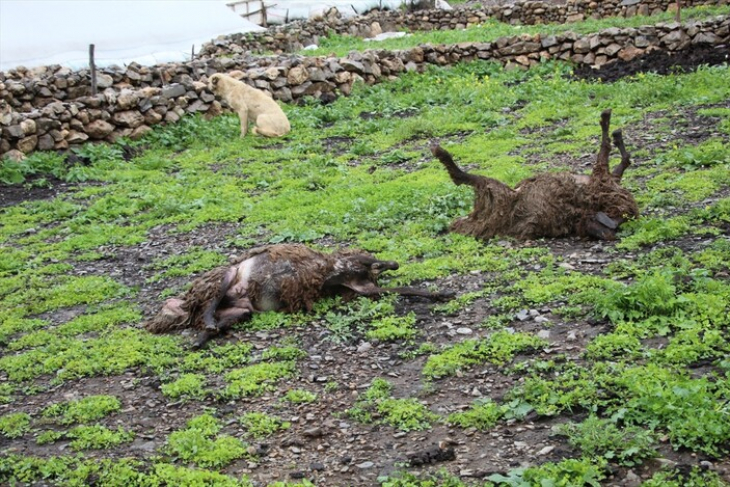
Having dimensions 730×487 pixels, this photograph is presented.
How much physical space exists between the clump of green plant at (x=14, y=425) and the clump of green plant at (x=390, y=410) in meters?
2.25

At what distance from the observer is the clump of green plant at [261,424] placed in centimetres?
506

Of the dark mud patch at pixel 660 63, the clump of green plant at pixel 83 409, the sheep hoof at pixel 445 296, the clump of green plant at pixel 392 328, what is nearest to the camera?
the clump of green plant at pixel 83 409

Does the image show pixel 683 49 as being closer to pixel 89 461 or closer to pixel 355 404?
pixel 355 404

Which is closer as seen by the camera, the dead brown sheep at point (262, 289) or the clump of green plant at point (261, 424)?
the clump of green plant at point (261, 424)

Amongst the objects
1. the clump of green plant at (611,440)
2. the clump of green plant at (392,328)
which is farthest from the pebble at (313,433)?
the clump of green plant at (611,440)

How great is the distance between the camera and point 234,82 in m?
14.5

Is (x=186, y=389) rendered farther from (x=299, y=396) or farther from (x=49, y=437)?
(x=49, y=437)

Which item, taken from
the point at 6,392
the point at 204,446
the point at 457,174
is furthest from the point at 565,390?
the point at 6,392

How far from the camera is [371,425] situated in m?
5.04

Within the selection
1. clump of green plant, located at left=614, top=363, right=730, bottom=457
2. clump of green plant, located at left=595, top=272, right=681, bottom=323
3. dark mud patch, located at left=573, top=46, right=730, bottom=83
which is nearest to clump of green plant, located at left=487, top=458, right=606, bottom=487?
clump of green plant, located at left=614, top=363, right=730, bottom=457

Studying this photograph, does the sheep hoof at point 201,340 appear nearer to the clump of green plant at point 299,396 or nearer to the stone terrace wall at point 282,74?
the clump of green plant at point 299,396

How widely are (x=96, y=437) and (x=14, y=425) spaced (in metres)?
0.71

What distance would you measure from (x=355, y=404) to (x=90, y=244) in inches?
213

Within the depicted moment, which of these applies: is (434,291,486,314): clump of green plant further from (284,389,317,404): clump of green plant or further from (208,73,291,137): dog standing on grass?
(208,73,291,137): dog standing on grass
